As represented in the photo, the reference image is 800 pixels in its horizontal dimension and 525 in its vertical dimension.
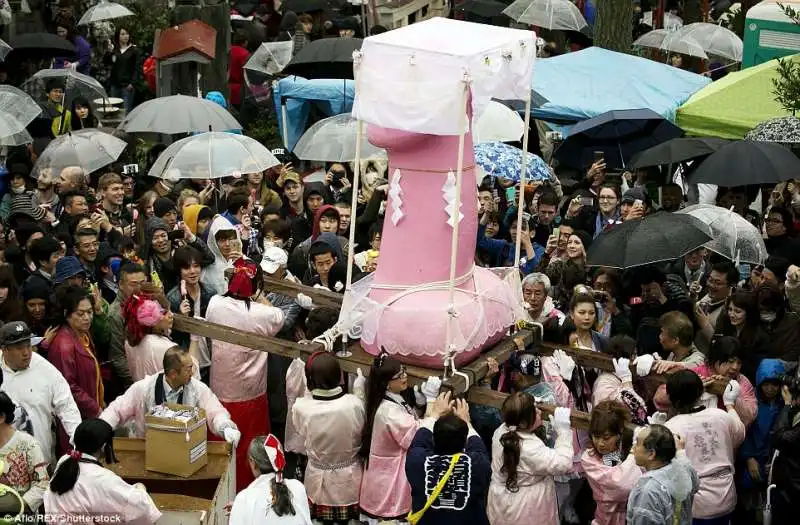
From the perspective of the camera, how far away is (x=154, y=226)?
10586 millimetres

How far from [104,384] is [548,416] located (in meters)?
3.16

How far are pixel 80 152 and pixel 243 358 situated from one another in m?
4.25

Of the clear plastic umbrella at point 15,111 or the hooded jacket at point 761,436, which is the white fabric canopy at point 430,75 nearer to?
the hooded jacket at point 761,436

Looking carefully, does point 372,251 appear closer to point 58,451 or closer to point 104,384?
point 104,384

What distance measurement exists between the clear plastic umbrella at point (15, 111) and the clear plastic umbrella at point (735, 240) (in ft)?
20.8

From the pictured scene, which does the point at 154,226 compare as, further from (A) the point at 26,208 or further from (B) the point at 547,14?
(B) the point at 547,14

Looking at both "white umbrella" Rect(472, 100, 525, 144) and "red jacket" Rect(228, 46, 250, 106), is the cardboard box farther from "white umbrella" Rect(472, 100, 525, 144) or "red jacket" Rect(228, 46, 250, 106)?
"red jacket" Rect(228, 46, 250, 106)

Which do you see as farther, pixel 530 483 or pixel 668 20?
pixel 668 20

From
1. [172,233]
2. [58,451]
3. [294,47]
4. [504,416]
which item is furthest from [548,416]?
[294,47]

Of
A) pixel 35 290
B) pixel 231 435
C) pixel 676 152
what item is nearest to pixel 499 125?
pixel 676 152

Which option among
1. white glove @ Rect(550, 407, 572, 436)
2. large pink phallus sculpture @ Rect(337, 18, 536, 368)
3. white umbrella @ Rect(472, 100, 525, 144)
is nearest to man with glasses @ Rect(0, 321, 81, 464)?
large pink phallus sculpture @ Rect(337, 18, 536, 368)

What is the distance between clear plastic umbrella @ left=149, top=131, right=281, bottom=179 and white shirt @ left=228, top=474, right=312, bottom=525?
5.41 meters

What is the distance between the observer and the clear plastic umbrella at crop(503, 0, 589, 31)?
63.4ft

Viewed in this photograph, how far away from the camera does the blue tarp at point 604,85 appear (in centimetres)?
1471
